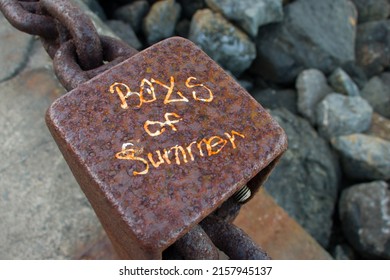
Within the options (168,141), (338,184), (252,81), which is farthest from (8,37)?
(338,184)

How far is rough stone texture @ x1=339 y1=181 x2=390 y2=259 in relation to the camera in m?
1.87

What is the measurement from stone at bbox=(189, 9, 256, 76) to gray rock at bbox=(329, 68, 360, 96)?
1.69ft

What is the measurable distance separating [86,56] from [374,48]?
7.93 ft

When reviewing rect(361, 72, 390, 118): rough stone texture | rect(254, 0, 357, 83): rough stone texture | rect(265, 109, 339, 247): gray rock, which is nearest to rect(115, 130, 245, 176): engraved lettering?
rect(265, 109, 339, 247): gray rock

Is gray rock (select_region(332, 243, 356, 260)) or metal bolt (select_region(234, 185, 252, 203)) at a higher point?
metal bolt (select_region(234, 185, 252, 203))

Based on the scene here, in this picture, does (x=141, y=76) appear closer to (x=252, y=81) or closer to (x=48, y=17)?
(x=48, y=17)

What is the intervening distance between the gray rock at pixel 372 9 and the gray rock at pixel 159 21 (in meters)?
1.33

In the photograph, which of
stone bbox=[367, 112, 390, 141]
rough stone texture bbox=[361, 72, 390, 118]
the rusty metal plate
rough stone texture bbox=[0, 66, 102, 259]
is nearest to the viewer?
the rusty metal plate

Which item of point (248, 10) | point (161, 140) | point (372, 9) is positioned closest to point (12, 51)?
point (161, 140)

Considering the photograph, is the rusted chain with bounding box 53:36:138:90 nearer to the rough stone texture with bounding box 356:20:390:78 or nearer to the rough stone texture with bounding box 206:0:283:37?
the rough stone texture with bounding box 206:0:283:37

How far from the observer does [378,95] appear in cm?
260

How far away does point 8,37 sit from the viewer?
1.48 meters

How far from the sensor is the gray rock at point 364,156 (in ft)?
6.98

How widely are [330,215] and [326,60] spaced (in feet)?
3.31
